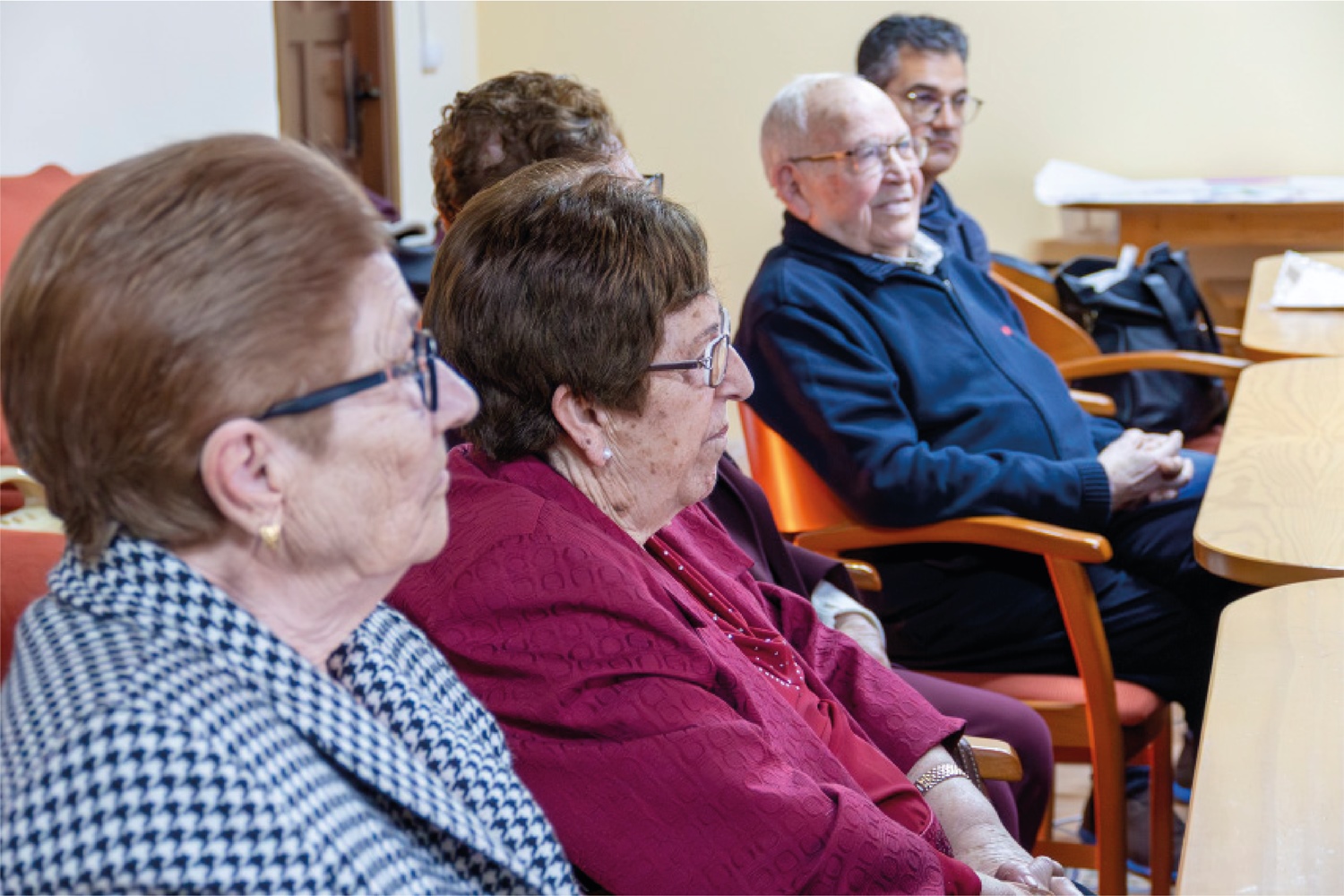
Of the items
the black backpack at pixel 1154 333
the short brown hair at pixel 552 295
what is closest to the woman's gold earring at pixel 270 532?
the short brown hair at pixel 552 295

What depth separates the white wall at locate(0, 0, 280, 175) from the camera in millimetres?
2631

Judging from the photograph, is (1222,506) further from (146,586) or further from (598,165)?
(146,586)

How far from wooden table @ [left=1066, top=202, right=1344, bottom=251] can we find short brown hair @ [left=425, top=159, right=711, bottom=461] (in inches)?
134

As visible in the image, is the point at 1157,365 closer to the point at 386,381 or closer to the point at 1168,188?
the point at 1168,188

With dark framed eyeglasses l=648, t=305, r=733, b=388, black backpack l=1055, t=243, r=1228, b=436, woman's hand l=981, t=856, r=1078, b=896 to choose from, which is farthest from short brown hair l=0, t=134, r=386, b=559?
black backpack l=1055, t=243, r=1228, b=436

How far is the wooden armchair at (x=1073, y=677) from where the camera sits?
201 centimetres

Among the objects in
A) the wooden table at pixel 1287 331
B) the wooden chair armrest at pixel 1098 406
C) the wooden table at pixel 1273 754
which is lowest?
the wooden chair armrest at pixel 1098 406

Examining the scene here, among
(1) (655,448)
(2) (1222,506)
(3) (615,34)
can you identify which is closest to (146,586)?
(1) (655,448)

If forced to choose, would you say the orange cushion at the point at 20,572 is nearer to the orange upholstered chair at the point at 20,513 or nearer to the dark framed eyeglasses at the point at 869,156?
the orange upholstered chair at the point at 20,513

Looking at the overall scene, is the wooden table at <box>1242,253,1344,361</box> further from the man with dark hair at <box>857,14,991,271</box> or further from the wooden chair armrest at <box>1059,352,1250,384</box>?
the man with dark hair at <box>857,14,991,271</box>

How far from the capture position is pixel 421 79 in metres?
4.70

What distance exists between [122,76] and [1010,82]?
2954 millimetres

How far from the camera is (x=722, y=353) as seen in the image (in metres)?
1.34

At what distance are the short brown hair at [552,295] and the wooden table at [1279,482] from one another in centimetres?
68
